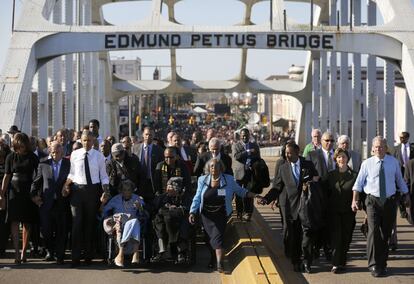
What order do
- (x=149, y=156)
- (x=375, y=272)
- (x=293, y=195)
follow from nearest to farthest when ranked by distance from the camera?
(x=375, y=272), (x=293, y=195), (x=149, y=156)

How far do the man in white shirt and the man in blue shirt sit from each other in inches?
131

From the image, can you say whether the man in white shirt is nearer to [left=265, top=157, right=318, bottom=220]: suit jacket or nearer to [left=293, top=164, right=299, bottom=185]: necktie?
[left=265, top=157, right=318, bottom=220]: suit jacket

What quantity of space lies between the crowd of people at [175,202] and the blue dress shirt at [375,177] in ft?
0.04

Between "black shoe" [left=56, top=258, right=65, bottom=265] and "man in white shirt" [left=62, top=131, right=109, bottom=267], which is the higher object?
"man in white shirt" [left=62, top=131, right=109, bottom=267]

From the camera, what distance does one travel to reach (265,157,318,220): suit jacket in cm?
1119

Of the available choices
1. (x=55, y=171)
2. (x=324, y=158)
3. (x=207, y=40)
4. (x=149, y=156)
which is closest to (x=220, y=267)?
(x=324, y=158)

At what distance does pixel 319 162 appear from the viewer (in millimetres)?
11789

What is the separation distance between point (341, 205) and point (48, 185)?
151 inches

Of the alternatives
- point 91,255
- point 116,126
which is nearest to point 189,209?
point 91,255

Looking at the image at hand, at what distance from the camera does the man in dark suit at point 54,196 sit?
38.6 ft

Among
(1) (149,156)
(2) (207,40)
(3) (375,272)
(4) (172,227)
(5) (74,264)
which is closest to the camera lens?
Answer: (3) (375,272)

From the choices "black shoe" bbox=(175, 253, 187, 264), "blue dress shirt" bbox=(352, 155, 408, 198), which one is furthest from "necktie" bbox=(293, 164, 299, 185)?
"black shoe" bbox=(175, 253, 187, 264)

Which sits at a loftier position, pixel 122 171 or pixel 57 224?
pixel 122 171

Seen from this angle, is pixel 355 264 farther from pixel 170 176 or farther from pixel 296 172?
pixel 170 176
